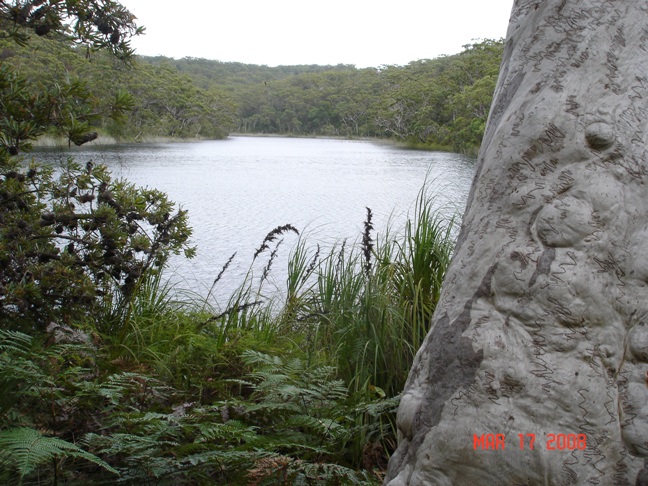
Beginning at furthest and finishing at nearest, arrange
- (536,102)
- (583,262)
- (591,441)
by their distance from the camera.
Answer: (536,102) < (583,262) < (591,441)

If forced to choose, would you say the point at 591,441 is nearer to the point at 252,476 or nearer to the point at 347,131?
the point at 252,476

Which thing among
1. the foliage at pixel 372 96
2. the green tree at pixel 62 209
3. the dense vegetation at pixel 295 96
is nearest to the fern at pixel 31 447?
the green tree at pixel 62 209

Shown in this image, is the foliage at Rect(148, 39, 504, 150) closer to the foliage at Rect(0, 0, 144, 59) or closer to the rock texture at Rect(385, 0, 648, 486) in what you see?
the foliage at Rect(0, 0, 144, 59)

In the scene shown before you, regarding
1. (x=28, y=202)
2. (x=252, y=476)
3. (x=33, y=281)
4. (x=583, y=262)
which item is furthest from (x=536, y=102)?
(x=28, y=202)

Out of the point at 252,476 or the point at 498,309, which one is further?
the point at 252,476

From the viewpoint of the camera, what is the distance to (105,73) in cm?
2967

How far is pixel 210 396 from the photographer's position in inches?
100

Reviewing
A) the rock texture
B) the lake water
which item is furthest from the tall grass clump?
the rock texture

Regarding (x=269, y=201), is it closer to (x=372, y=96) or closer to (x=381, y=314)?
(x=381, y=314)

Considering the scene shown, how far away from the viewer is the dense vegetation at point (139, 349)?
5.64 ft

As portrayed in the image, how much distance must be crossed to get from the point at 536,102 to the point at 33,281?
2655 millimetres

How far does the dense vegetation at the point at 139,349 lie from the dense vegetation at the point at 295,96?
390 mm
